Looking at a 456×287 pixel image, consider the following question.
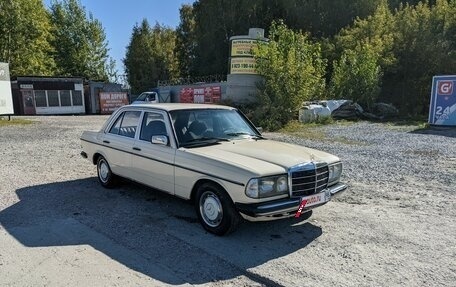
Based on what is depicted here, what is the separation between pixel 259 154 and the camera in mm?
4938

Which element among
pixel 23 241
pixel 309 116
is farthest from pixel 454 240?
pixel 309 116

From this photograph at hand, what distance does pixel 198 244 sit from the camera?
4574mm

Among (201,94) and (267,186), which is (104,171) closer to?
(267,186)

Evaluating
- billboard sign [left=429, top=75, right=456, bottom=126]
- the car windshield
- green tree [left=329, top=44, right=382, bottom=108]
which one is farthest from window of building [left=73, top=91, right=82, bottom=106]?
the car windshield

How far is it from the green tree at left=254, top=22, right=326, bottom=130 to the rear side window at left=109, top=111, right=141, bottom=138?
11506 millimetres

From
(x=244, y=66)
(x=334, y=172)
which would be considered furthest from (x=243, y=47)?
(x=334, y=172)

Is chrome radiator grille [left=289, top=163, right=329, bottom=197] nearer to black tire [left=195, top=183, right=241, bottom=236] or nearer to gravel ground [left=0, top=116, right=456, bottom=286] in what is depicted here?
gravel ground [left=0, top=116, right=456, bottom=286]

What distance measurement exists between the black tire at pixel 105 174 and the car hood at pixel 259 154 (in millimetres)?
2430

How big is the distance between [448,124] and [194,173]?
17401mm

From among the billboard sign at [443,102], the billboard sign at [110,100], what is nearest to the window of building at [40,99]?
the billboard sign at [110,100]

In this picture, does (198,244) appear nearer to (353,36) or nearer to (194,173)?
(194,173)

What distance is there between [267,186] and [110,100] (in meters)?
38.5

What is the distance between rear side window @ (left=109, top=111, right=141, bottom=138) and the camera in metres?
6.32

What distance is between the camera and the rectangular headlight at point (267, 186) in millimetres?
4332
